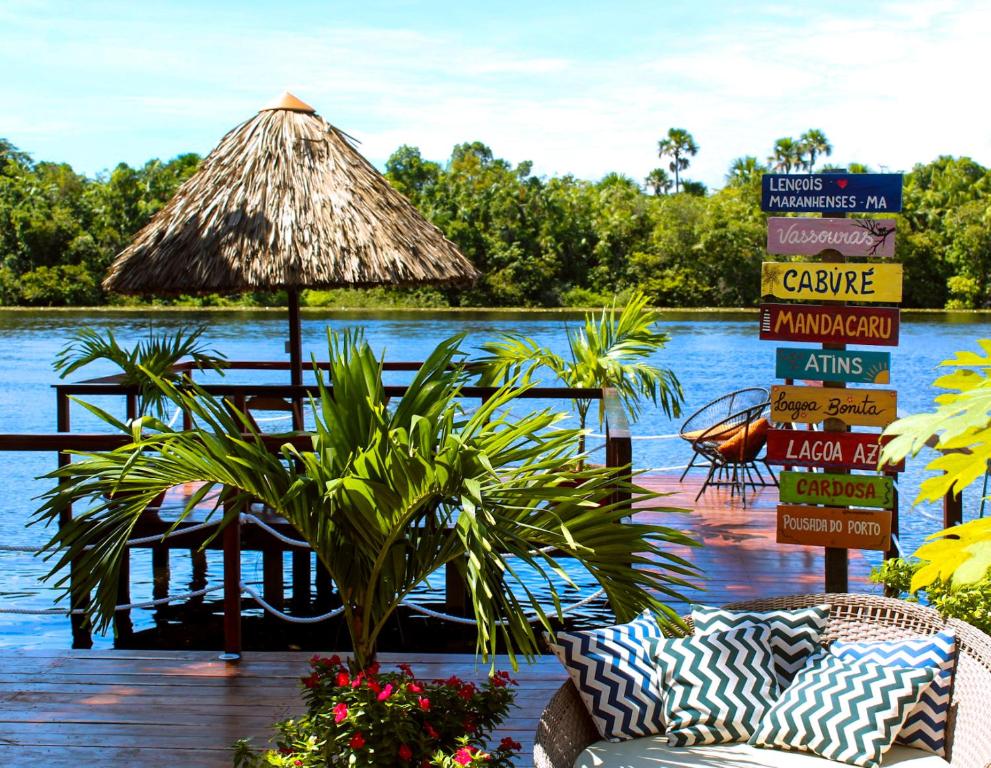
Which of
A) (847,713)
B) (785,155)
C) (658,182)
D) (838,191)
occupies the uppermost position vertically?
(785,155)

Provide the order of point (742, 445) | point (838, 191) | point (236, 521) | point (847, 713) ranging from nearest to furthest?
point (847, 713) → point (236, 521) → point (838, 191) → point (742, 445)

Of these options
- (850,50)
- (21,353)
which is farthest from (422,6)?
(21,353)

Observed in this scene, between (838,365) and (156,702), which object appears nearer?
(156,702)

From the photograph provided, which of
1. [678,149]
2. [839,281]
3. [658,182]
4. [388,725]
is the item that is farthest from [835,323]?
[678,149]

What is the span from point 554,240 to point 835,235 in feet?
120

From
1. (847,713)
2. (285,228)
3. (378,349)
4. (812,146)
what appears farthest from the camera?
(812,146)

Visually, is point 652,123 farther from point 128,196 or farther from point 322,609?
point 322,609

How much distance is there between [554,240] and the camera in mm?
40469

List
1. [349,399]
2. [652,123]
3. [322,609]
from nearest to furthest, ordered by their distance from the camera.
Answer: [349,399]
[322,609]
[652,123]

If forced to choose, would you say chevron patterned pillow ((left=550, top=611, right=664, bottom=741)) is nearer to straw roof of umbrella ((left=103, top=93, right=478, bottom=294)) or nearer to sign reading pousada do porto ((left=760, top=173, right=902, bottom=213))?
sign reading pousada do porto ((left=760, top=173, right=902, bottom=213))

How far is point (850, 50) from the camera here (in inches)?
2083

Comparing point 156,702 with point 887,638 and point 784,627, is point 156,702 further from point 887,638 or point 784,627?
point 887,638

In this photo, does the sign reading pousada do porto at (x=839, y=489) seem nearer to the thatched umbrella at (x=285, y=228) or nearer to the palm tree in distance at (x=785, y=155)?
the thatched umbrella at (x=285, y=228)

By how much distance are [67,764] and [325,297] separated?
37.7 metres
